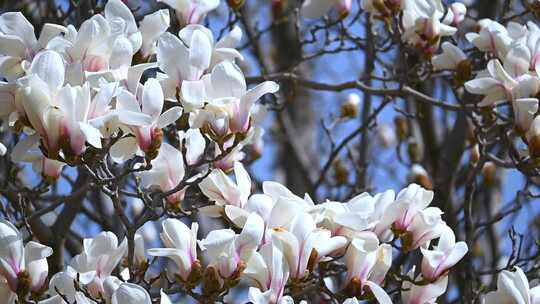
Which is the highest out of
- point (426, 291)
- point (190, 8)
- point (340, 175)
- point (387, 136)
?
point (190, 8)

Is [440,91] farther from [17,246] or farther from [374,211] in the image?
[17,246]

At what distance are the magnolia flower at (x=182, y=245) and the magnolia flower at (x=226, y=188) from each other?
0.50 feet

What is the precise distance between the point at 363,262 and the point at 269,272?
245 millimetres

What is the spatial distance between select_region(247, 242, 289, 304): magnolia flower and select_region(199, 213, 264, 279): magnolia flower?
0.8 inches

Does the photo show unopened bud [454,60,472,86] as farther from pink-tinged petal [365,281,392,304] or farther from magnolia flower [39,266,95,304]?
magnolia flower [39,266,95,304]

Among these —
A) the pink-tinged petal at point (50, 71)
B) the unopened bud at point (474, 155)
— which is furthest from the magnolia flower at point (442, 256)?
the unopened bud at point (474, 155)

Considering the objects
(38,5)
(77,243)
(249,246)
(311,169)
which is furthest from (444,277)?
(311,169)

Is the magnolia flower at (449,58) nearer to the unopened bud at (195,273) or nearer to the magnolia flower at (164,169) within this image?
the magnolia flower at (164,169)

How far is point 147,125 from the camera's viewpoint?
7.05ft

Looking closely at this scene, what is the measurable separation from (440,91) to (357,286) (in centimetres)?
263

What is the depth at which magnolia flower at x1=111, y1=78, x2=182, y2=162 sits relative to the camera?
2152 millimetres

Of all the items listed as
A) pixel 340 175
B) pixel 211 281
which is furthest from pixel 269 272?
pixel 340 175

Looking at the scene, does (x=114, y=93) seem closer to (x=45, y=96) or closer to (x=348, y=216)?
(x=45, y=96)

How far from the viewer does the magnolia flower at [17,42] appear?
7.50ft
